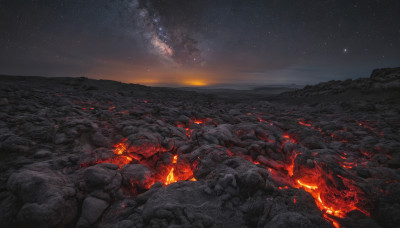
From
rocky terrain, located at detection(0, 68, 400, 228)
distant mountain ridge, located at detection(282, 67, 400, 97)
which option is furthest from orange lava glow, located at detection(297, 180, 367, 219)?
distant mountain ridge, located at detection(282, 67, 400, 97)

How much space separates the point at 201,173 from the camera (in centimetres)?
285

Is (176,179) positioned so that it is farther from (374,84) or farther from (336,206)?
(374,84)

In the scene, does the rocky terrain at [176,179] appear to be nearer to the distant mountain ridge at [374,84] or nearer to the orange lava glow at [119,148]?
the orange lava glow at [119,148]

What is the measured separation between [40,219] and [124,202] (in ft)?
3.01

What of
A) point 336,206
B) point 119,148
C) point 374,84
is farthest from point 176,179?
point 374,84

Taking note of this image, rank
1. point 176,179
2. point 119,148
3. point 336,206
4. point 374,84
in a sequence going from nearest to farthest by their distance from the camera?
point 336,206
point 176,179
point 119,148
point 374,84

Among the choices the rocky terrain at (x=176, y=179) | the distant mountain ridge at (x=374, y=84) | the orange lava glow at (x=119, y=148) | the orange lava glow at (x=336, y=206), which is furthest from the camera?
the distant mountain ridge at (x=374, y=84)

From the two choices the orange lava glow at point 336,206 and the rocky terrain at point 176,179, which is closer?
the rocky terrain at point 176,179

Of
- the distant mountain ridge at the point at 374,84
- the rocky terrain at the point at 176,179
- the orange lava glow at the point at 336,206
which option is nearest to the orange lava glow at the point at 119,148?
the rocky terrain at the point at 176,179

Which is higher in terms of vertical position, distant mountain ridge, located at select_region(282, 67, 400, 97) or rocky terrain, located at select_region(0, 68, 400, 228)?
distant mountain ridge, located at select_region(282, 67, 400, 97)

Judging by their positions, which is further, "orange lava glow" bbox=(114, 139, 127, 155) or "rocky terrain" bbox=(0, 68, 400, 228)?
"orange lava glow" bbox=(114, 139, 127, 155)

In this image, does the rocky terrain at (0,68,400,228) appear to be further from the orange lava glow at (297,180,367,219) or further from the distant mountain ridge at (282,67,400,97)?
the distant mountain ridge at (282,67,400,97)

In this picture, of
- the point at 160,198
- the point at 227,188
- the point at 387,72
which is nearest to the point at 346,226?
the point at 227,188

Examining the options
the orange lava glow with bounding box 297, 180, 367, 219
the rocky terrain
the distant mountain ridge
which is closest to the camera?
the rocky terrain
